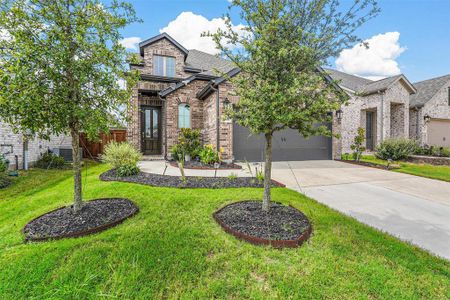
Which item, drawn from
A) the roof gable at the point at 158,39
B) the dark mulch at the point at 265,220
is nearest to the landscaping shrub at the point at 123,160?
the dark mulch at the point at 265,220

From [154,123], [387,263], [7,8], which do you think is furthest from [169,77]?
[387,263]

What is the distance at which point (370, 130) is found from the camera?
629 inches

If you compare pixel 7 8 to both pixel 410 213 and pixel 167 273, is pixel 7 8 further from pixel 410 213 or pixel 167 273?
pixel 410 213

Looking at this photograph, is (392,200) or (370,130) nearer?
(392,200)

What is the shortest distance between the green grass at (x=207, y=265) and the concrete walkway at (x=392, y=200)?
54 centimetres

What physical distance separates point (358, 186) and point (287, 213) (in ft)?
11.7

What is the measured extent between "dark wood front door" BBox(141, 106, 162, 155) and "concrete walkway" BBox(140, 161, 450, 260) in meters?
7.53

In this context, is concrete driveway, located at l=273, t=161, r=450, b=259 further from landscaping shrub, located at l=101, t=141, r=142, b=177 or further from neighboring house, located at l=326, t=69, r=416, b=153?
neighboring house, located at l=326, t=69, r=416, b=153

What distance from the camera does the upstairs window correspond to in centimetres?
1259

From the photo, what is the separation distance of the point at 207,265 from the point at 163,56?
512 inches

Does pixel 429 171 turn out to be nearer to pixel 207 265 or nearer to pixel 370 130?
pixel 370 130

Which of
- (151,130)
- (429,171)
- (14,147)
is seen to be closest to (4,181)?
(14,147)

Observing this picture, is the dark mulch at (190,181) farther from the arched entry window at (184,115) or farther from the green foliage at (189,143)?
the arched entry window at (184,115)

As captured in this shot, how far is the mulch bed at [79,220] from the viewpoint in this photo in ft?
9.76
